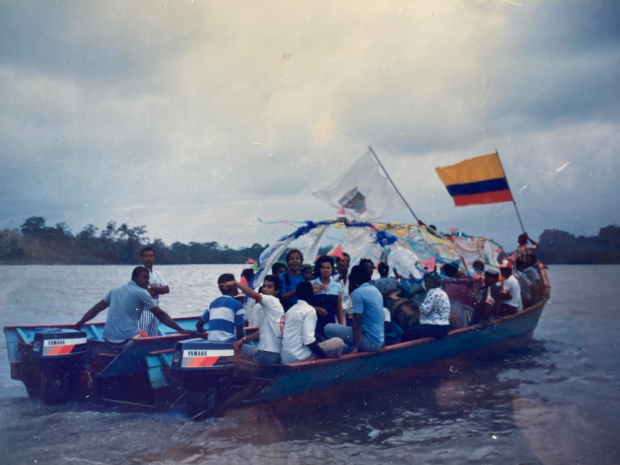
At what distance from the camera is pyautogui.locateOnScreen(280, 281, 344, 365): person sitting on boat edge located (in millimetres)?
4500

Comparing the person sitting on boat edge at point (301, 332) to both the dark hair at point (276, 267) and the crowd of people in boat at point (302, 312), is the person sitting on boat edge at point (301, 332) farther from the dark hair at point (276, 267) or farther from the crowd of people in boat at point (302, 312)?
the dark hair at point (276, 267)

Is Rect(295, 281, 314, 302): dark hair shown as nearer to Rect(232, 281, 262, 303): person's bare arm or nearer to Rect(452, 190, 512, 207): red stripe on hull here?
Rect(232, 281, 262, 303): person's bare arm

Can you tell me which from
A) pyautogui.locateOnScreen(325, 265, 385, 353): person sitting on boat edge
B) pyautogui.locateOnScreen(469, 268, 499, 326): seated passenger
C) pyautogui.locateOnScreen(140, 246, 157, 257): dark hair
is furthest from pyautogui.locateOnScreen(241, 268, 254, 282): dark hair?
pyautogui.locateOnScreen(469, 268, 499, 326): seated passenger

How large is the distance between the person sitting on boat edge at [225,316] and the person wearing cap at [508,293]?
527cm

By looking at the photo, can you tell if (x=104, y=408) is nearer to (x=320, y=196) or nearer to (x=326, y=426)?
(x=326, y=426)

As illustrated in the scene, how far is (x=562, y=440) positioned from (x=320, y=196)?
13.4 feet

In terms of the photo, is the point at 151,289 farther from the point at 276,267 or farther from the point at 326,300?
the point at 326,300

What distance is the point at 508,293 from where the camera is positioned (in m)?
8.07

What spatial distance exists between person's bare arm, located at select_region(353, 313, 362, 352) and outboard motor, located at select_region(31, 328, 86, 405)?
3284 millimetres

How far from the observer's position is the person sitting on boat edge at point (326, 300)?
5184 millimetres

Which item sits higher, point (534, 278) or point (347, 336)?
point (534, 278)

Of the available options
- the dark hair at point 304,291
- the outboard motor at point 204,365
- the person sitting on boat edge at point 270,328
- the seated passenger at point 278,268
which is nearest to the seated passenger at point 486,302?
the seated passenger at point 278,268

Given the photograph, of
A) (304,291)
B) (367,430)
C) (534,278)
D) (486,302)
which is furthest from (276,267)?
(534,278)

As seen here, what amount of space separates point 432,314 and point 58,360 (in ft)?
15.7
